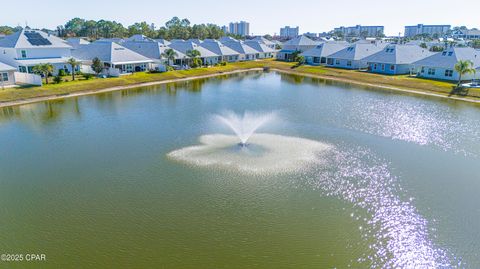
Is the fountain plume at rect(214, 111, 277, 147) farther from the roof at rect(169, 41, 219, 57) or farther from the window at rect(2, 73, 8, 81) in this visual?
the roof at rect(169, 41, 219, 57)

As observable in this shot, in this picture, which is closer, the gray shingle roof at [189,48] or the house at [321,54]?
the gray shingle roof at [189,48]

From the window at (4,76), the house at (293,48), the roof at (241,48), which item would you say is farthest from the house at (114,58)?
the house at (293,48)

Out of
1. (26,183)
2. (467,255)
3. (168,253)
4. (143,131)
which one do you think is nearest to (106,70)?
(143,131)

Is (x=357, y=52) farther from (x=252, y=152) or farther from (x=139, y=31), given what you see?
(x=139, y=31)

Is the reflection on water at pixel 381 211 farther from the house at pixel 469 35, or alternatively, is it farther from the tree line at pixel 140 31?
the house at pixel 469 35

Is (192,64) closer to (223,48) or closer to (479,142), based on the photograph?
(223,48)

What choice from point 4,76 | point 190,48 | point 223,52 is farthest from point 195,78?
point 4,76
